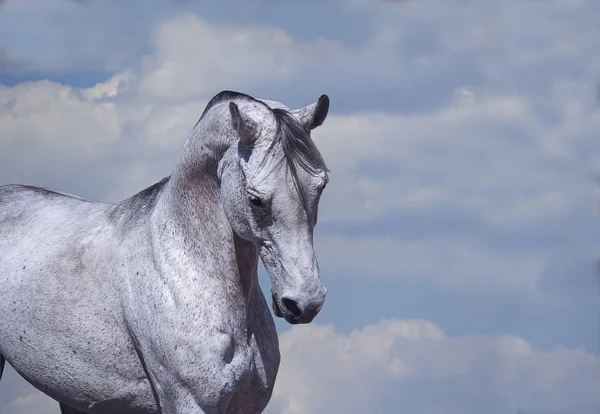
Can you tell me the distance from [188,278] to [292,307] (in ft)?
3.06

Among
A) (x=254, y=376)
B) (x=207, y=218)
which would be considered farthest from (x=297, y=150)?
(x=254, y=376)

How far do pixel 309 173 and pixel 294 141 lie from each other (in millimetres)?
213

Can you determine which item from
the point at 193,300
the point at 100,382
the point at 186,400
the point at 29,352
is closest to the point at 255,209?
the point at 193,300

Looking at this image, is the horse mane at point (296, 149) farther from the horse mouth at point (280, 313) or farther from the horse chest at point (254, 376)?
the horse chest at point (254, 376)

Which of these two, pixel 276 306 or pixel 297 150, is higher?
pixel 297 150

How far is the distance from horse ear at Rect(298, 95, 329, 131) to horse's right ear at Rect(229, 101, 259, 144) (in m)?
0.35

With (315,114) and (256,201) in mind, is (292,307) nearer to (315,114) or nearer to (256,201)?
(256,201)

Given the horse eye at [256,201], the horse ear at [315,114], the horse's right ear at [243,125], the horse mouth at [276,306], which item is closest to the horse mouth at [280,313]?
the horse mouth at [276,306]

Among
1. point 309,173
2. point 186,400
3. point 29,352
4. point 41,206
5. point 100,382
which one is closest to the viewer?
point 309,173

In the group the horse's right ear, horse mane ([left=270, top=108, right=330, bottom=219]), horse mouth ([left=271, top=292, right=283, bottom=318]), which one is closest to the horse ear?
horse mane ([left=270, top=108, right=330, bottom=219])

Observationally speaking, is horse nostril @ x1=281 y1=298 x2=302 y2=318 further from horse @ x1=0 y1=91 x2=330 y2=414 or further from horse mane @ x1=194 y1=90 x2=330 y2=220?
horse mane @ x1=194 y1=90 x2=330 y2=220

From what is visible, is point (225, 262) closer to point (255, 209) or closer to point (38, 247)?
point (255, 209)

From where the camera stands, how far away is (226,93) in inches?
265

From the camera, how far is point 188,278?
659 cm
